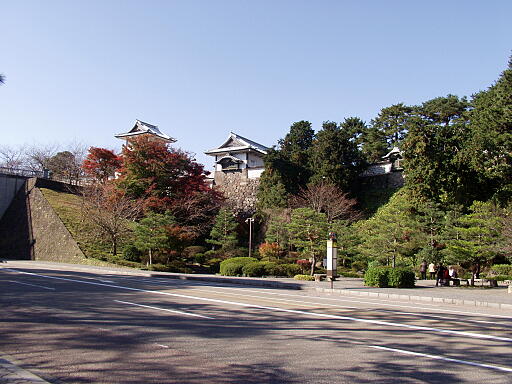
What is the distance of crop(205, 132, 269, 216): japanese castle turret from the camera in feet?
152

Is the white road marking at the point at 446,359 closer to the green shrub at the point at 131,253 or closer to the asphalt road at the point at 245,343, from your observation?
the asphalt road at the point at 245,343

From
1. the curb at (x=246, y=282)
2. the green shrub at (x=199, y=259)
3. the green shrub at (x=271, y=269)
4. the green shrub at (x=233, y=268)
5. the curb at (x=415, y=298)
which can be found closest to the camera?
the curb at (x=415, y=298)

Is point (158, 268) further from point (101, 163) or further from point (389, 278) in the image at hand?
point (101, 163)

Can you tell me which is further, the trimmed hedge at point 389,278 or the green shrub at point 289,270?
the green shrub at point 289,270

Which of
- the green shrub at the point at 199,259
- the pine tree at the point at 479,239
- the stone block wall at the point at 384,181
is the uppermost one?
the stone block wall at the point at 384,181

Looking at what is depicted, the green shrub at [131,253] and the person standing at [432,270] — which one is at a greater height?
the green shrub at [131,253]

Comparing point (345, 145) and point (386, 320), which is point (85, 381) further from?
point (345, 145)

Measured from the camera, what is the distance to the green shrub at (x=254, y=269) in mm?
26172

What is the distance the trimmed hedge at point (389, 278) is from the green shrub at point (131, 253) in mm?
17814

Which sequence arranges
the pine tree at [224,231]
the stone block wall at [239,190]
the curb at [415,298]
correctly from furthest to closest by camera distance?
the stone block wall at [239,190]
the pine tree at [224,231]
the curb at [415,298]

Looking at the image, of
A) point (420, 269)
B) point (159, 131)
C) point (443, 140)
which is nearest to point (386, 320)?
point (420, 269)

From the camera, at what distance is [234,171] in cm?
4928

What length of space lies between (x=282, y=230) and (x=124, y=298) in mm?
23906

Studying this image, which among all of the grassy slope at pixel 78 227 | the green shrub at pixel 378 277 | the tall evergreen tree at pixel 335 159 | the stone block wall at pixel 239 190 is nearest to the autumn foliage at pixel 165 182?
the grassy slope at pixel 78 227
